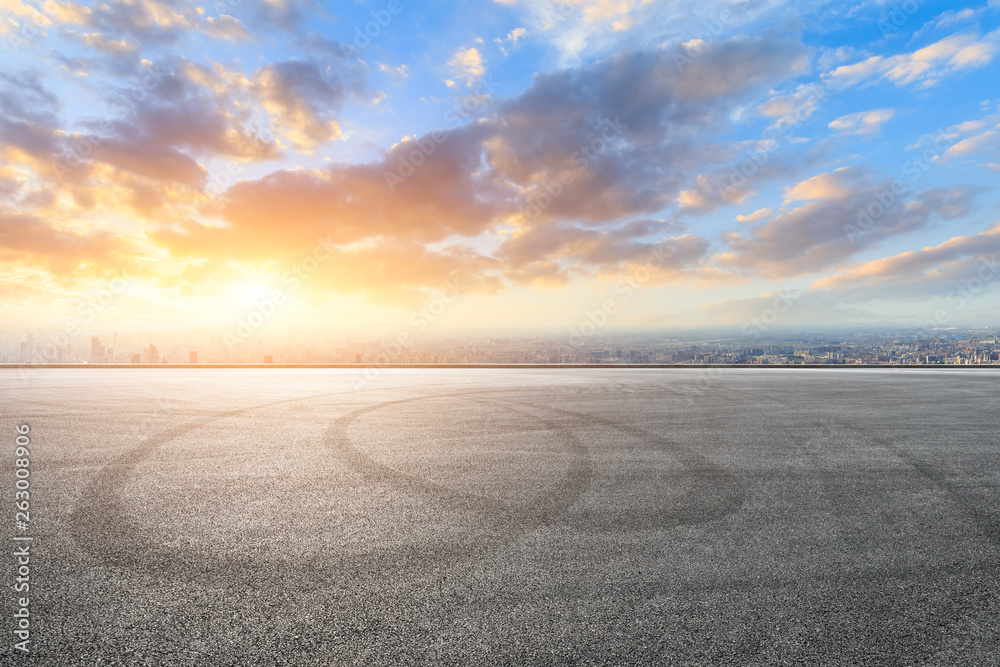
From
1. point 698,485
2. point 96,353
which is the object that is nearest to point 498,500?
point 698,485

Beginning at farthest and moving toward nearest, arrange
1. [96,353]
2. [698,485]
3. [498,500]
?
1. [96,353]
2. [698,485]
3. [498,500]

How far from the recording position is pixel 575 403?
12945 millimetres

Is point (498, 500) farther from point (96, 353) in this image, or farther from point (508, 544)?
point (96, 353)

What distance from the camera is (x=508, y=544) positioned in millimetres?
4250

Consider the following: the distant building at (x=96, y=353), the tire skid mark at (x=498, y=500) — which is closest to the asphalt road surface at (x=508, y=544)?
the tire skid mark at (x=498, y=500)

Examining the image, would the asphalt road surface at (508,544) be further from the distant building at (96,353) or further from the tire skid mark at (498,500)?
the distant building at (96,353)

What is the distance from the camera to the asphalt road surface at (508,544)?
9.55ft

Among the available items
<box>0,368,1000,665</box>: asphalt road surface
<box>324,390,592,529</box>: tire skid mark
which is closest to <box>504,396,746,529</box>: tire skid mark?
<box>0,368,1000,665</box>: asphalt road surface

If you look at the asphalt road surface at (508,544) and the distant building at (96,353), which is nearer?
the asphalt road surface at (508,544)

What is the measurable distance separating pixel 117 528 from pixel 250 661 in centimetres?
277

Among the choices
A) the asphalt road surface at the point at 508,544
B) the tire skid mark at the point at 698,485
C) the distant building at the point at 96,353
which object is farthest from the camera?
the distant building at the point at 96,353

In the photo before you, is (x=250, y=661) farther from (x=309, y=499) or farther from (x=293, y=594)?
(x=309, y=499)

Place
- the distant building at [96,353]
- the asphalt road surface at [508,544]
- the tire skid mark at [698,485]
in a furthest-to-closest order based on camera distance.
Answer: the distant building at [96,353], the tire skid mark at [698,485], the asphalt road surface at [508,544]

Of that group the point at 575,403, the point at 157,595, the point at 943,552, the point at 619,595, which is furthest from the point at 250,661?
the point at 575,403
